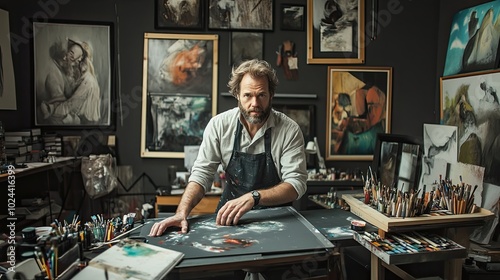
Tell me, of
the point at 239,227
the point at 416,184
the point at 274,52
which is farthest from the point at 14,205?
the point at 416,184

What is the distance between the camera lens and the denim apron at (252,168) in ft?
6.84

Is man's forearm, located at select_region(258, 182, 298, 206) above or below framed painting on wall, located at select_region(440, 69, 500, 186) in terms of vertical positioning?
below

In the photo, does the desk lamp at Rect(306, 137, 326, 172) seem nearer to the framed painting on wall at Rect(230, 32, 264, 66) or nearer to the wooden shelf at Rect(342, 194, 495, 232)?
the framed painting on wall at Rect(230, 32, 264, 66)

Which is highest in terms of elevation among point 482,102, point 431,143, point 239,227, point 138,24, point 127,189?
point 138,24

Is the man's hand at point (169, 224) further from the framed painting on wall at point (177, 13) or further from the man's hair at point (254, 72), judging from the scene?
the framed painting on wall at point (177, 13)

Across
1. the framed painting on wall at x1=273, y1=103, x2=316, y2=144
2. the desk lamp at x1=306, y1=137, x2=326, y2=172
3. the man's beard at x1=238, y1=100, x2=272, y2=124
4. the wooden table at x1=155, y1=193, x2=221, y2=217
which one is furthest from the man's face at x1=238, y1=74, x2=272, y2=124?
the framed painting on wall at x1=273, y1=103, x2=316, y2=144

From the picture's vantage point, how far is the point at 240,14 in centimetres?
373

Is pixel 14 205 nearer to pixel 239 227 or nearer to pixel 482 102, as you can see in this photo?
pixel 239 227

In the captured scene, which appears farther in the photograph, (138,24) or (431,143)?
(138,24)

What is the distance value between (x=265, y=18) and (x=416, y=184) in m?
2.27

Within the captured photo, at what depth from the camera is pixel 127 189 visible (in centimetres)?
377

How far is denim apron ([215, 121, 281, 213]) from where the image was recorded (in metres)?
2.09

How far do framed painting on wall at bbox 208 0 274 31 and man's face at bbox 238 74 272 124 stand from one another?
1.89m

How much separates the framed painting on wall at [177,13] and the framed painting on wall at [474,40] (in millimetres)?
2449
